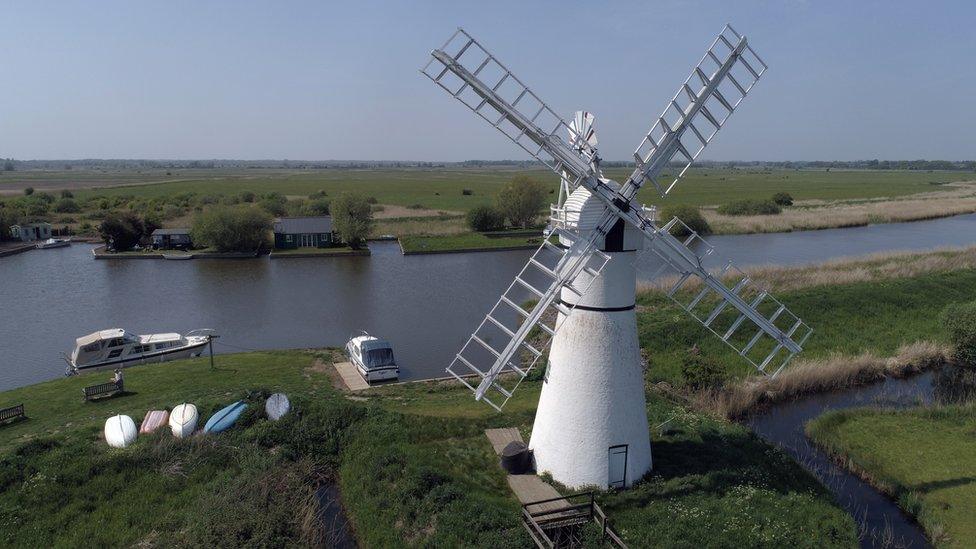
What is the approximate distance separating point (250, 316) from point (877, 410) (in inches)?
1130

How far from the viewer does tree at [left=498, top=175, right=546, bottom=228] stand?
6359 centimetres

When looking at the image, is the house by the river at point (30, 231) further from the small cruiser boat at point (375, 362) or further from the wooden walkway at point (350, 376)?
the small cruiser boat at point (375, 362)

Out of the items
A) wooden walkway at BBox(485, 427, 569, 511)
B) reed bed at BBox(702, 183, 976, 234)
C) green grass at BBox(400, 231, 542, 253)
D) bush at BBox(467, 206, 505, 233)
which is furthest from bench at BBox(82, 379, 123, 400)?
reed bed at BBox(702, 183, 976, 234)

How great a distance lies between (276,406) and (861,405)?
18.6 metres

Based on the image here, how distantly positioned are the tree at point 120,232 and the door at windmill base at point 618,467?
51.9 m

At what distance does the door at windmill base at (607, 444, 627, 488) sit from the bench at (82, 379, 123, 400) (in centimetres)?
1628

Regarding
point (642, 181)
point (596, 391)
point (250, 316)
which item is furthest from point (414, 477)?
point (250, 316)

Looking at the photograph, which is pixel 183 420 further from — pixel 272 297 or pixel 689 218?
pixel 689 218

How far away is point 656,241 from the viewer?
11289 mm

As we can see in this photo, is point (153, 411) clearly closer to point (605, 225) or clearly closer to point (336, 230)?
point (605, 225)

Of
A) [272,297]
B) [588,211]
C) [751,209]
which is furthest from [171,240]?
[751,209]

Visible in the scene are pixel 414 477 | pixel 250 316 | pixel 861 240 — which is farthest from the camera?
pixel 861 240

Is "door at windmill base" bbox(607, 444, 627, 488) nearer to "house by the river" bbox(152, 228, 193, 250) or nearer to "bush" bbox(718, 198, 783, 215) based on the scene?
"house by the river" bbox(152, 228, 193, 250)

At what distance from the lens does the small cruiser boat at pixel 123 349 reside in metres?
22.6
